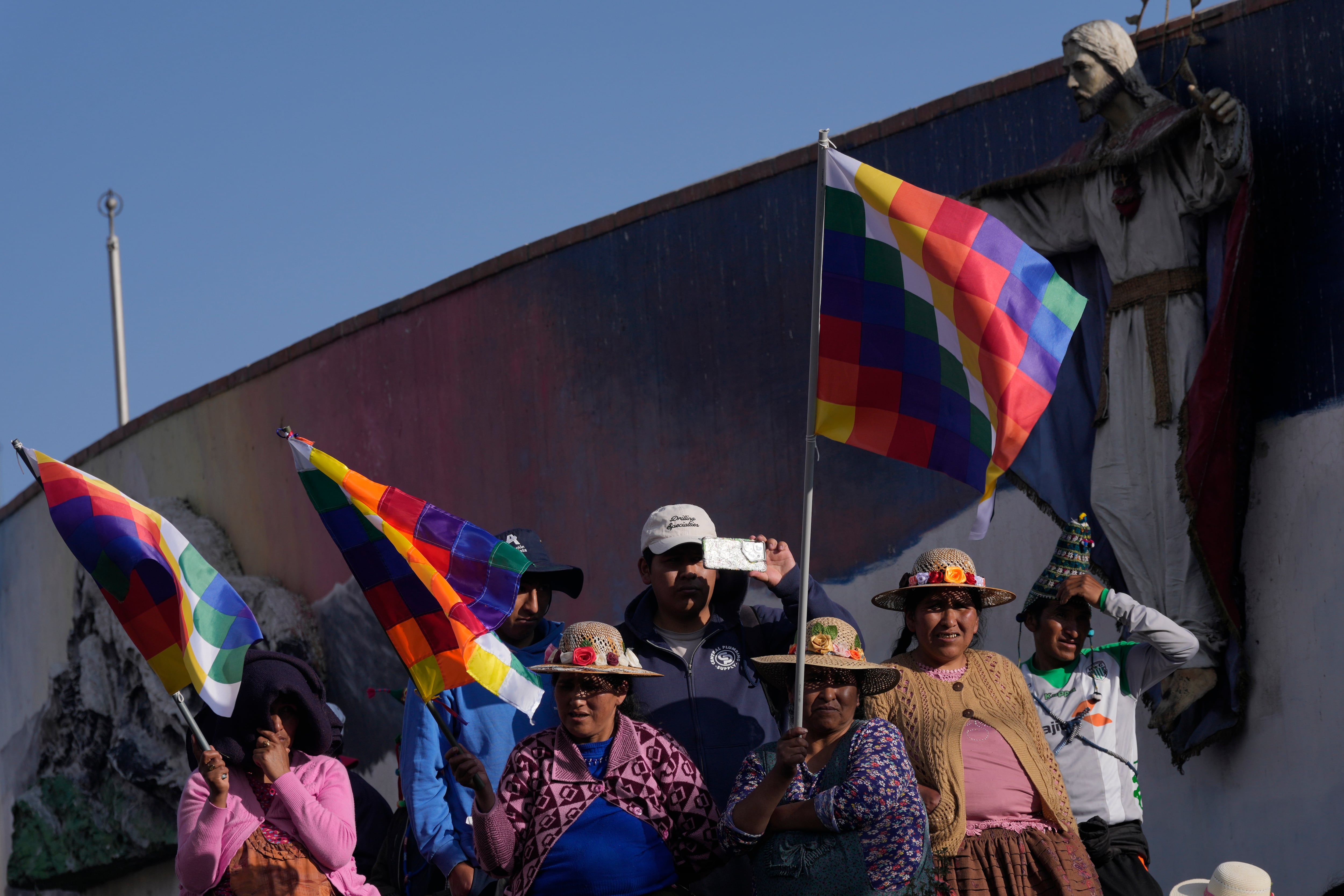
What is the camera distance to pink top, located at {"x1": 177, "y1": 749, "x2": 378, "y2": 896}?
4016 mm

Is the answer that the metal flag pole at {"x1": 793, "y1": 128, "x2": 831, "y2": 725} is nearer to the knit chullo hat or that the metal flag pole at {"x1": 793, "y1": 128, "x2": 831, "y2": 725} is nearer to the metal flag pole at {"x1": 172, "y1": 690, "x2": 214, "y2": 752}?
the knit chullo hat

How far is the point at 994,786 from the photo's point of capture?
417 cm

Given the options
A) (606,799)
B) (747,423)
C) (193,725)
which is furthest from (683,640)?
(747,423)

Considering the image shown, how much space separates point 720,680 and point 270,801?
1166mm

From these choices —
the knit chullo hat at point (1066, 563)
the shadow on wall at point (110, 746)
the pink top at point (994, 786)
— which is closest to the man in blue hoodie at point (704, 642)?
the pink top at point (994, 786)

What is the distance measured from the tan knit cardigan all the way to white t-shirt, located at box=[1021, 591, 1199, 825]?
0.45ft

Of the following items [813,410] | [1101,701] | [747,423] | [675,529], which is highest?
[747,423]

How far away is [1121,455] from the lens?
5.97 meters

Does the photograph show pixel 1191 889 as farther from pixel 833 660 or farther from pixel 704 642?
pixel 704 642

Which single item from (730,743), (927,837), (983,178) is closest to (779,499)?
(983,178)

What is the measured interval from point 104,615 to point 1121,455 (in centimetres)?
769

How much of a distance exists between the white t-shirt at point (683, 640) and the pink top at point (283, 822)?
0.88m

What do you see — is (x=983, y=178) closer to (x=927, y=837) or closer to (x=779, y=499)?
(x=779, y=499)

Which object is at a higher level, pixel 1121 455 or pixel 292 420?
pixel 292 420
